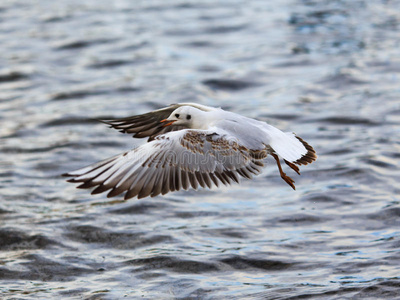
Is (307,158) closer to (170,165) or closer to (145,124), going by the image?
(170,165)

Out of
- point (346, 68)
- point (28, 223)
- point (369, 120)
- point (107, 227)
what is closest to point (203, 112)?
point (107, 227)

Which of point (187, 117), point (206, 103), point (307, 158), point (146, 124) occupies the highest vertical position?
point (187, 117)

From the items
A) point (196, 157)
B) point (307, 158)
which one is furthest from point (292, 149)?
point (196, 157)

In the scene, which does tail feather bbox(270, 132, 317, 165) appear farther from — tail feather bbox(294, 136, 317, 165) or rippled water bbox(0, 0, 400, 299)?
rippled water bbox(0, 0, 400, 299)

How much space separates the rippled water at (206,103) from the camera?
22.2ft

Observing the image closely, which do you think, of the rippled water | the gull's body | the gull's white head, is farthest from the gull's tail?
the rippled water

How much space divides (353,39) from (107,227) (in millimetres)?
7213

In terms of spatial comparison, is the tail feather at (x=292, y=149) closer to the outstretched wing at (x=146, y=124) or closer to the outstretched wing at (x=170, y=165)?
the outstretched wing at (x=170, y=165)

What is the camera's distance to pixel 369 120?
33.4ft

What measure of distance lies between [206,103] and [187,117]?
195 inches

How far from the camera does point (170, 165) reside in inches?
221

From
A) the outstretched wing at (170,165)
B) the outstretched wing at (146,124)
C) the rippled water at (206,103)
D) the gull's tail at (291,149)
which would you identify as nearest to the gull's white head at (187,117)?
the outstretched wing at (146,124)

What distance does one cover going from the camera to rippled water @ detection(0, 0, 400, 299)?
6.76m

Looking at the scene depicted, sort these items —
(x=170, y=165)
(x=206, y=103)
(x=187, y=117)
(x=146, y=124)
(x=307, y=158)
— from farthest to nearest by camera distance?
(x=206, y=103)
(x=146, y=124)
(x=187, y=117)
(x=307, y=158)
(x=170, y=165)
